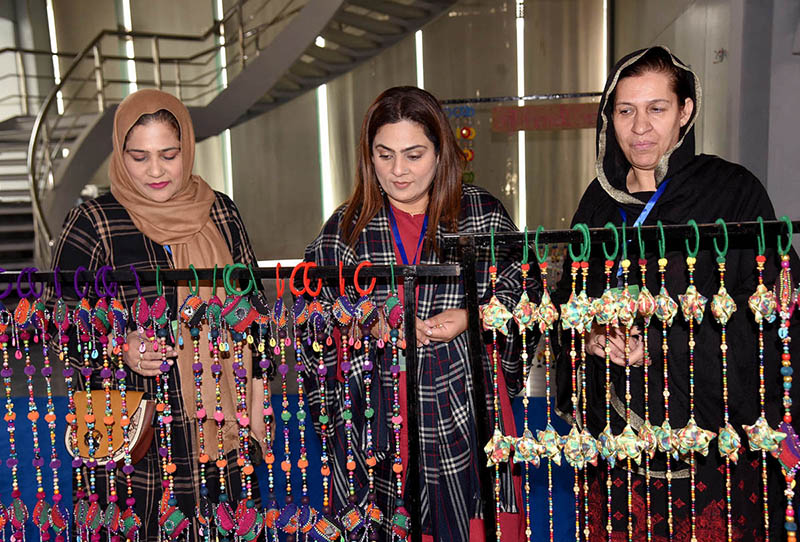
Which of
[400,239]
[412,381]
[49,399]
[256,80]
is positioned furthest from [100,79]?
[412,381]

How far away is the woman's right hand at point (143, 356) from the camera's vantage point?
168 cm

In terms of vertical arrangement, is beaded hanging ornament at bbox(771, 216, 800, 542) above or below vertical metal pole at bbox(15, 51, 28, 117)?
below

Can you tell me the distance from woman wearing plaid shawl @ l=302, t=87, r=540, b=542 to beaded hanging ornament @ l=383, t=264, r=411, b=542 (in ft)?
0.10

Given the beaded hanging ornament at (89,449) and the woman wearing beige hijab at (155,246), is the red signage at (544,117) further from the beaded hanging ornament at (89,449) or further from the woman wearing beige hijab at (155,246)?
the beaded hanging ornament at (89,449)

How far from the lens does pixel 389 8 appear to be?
24.1 ft

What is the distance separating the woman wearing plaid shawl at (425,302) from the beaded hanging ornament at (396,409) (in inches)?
1.2

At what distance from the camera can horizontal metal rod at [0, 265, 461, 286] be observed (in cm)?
138

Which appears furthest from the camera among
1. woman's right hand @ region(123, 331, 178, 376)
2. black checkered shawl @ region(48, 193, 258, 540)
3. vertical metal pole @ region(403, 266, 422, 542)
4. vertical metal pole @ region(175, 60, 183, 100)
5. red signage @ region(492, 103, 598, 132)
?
vertical metal pole @ region(175, 60, 183, 100)

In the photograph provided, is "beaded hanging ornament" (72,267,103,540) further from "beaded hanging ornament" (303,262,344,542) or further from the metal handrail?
the metal handrail

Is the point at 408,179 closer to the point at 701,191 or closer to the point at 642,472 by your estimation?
the point at 701,191

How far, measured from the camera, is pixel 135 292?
1.81m

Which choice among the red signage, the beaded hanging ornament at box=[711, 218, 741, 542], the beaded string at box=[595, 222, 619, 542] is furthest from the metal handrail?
the beaded hanging ornament at box=[711, 218, 741, 542]

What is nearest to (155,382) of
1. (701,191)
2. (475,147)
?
(701,191)

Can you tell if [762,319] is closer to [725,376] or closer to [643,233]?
[725,376]
